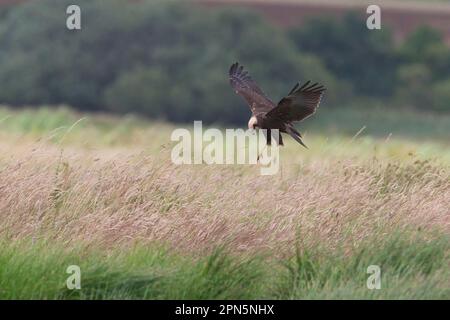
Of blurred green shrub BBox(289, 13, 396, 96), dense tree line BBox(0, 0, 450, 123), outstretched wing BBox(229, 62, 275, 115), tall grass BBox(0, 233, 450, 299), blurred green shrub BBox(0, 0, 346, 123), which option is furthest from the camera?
blurred green shrub BBox(289, 13, 396, 96)

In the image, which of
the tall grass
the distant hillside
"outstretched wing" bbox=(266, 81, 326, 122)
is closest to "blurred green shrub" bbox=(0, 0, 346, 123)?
the distant hillside

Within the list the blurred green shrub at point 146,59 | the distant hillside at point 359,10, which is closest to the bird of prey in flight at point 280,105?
the blurred green shrub at point 146,59

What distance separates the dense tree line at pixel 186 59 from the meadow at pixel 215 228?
33807 mm

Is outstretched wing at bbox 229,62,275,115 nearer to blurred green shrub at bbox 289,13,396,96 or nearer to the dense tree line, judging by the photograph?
the dense tree line

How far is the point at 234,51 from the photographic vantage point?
47.0m

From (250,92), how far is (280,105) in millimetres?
1239

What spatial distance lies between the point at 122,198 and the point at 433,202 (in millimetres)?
2191

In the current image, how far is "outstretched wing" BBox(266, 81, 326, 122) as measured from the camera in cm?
957

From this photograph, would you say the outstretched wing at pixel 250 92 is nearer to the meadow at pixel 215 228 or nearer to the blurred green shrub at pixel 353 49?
the meadow at pixel 215 228

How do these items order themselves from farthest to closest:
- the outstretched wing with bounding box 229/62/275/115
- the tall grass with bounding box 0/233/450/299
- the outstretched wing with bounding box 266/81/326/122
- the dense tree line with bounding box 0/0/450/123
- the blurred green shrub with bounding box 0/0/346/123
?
the dense tree line with bounding box 0/0/450/123 < the blurred green shrub with bounding box 0/0/346/123 < the outstretched wing with bounding box 229/62/275/115 < the outstretched wing with bounding box 266/81/326/122 < the tall grass with bounding box 0/233/450/299

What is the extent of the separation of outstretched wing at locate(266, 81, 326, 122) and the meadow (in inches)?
18.7

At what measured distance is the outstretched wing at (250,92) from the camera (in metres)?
10.6

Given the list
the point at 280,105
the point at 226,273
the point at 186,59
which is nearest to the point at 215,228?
the point at 226,273
